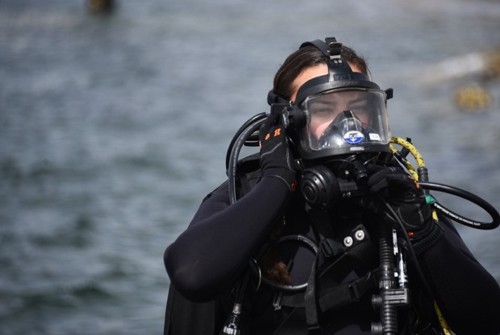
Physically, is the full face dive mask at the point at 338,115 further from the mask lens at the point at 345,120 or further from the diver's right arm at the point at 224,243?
the diver's right arm at the point at 224,243

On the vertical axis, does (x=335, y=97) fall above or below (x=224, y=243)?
above

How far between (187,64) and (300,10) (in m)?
7.95

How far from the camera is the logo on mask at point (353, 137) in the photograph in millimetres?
2783

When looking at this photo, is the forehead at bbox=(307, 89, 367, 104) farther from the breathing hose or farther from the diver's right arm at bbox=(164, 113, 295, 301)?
the breathing hose

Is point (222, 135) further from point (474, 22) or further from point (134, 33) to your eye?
point (474, 22)

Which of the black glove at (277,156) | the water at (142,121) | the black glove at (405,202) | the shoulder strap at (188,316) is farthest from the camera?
the water at (142,121)

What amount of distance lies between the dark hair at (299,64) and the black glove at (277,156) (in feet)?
0.50

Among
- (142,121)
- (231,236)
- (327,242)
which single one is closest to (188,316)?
(231,236)

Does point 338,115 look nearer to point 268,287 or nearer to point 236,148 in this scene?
point 236,148

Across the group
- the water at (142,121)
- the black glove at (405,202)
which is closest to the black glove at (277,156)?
the black glove at (405,202)

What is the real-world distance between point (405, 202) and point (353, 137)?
0.24 metres

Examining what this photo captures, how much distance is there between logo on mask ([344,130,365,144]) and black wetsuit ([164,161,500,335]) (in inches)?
9.4

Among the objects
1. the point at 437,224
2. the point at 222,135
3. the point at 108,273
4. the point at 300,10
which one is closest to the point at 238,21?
the point at 300,10

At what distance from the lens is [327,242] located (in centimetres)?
285
